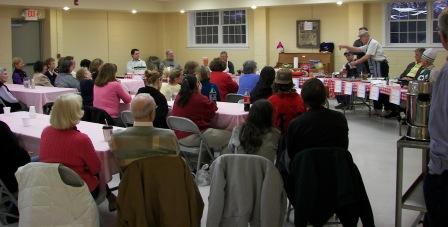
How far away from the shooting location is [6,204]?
169 inches

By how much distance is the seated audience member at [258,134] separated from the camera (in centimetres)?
371

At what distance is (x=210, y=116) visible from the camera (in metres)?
5.28

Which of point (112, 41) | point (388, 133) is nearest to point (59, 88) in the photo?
point (388, 133)

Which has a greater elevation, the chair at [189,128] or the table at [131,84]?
the table at [131,84]

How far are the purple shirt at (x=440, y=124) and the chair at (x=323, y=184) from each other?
2.94 feet

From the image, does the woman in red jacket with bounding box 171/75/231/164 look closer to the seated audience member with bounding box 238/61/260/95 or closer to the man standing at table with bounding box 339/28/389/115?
the seated audience member with bounding box 238/61/260/95

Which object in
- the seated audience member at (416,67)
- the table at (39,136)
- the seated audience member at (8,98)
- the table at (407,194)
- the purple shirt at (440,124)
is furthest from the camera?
the seated audience member at (416,67)

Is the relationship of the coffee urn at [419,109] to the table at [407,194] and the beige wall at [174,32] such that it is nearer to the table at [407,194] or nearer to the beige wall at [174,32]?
the table at [407,194]

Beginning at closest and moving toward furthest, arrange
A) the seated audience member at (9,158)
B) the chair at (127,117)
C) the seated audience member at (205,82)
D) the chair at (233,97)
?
the seated audience member at (9,158) < the chair at (127,117) < the seated audience member at (205,82) < the chair at (233,97)

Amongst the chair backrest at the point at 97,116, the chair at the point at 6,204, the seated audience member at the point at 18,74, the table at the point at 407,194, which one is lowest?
the chair at the point at 6,204

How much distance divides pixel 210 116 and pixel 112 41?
926cm

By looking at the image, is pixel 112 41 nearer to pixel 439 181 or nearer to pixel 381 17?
pixel 381 17

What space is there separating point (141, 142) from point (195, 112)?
6.46 feet

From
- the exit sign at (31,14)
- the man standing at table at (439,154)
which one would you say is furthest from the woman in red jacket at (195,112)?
the exit sign at (31,14)
